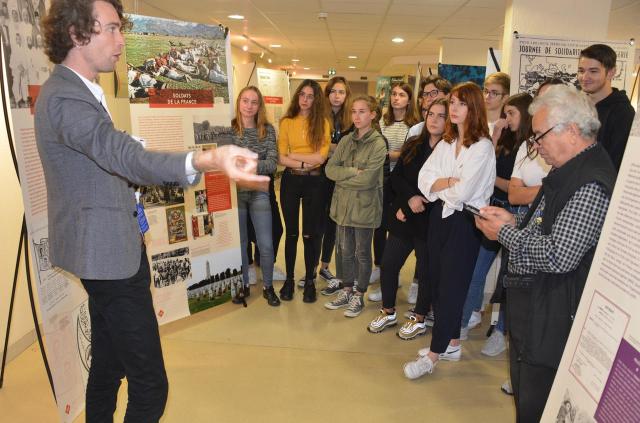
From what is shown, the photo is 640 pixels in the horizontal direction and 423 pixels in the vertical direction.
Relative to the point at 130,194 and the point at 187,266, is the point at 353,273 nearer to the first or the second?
the point at 187,266

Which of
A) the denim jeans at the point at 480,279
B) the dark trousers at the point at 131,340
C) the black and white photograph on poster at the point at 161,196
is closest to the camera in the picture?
the dark trousers at the point at 131,340

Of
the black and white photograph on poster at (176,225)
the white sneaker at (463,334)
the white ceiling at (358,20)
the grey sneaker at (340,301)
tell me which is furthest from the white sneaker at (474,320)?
the white ceiling at (358,20)

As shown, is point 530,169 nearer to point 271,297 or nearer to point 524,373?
point 524,373

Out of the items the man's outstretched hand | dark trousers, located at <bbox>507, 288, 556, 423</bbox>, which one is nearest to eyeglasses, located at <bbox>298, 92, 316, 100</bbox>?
dark trousers, located at <bbox>507, 288, 556, 423</bbox>

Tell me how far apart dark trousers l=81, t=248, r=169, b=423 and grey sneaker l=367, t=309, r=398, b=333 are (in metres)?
1.76

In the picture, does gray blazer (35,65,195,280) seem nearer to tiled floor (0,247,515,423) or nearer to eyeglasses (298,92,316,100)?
tiled floor (0,247,515,423)

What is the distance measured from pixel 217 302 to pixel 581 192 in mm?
2457

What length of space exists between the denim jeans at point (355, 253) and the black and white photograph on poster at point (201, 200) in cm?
97

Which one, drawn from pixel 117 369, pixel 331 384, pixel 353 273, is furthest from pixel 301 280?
pixel 117 369

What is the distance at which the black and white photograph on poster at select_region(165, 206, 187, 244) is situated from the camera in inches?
112

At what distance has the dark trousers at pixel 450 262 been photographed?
7.64 ft

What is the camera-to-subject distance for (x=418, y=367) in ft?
8.15

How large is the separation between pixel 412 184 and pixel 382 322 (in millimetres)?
970

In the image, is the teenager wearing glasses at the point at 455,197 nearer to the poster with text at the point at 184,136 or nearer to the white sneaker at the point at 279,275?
the poster with text at the point at 184,136
